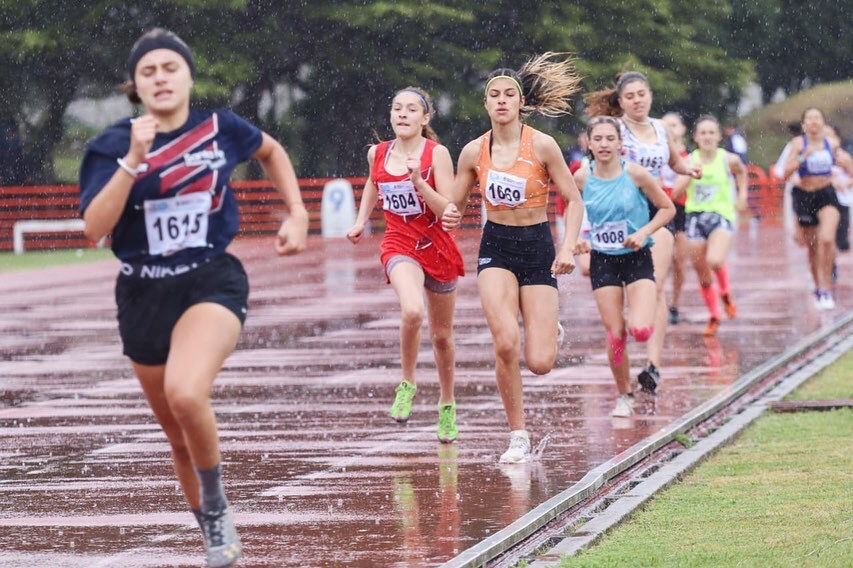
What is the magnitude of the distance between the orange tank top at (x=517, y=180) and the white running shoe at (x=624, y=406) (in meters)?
2.00

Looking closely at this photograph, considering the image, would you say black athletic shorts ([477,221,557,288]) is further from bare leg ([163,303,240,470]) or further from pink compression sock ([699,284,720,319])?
pink compression sock ([699,284,720,319])

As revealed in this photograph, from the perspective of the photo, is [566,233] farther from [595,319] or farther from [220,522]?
[595,319]

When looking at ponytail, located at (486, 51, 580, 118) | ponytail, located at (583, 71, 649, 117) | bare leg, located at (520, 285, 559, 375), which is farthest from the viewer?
ponytail, located at (583, 71, 649, 117)

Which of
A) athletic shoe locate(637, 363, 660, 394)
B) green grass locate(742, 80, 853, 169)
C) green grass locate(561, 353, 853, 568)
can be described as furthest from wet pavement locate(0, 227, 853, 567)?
green grass locate(742, 80, 853, 169)

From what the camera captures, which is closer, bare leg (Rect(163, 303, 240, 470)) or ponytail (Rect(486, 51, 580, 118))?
bare leg (Rect(163, 303, 240, 470))

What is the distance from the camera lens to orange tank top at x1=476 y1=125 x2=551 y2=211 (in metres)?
10.4

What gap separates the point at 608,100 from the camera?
1357 centimetres

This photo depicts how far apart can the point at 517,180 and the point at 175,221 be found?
3705 mm

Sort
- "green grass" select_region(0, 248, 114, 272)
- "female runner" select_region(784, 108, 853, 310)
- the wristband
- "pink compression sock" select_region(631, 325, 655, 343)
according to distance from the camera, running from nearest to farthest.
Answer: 1. the wristband
2. "pink compression sock" select_region(631, 325, 655, 343)
3. "female runner" select_region(784, 108, 853, 310)
4. "green grass" select_region(0, 248, 114, 272)

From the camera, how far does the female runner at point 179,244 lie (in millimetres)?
6867

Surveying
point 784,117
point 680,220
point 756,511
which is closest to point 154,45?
point 756,511

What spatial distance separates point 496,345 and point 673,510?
2000 millimetres

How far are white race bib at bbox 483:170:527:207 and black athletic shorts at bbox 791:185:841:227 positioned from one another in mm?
10475

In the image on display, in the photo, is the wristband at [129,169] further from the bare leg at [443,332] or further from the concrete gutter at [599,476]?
the bare leg at [443,332]
